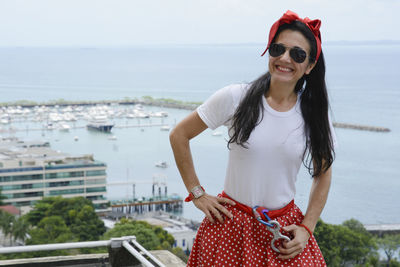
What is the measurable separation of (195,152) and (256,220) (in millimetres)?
26883

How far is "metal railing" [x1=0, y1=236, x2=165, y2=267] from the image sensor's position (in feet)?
3.71

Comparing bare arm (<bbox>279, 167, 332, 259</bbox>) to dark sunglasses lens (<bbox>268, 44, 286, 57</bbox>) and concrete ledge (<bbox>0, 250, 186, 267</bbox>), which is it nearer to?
dark sunglasses lens (<bbox>268, 44, 286, 57</bbox>)

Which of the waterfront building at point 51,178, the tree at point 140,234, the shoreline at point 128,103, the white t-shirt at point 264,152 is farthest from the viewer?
the shoreline at point 128,103

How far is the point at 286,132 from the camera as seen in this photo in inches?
32.0

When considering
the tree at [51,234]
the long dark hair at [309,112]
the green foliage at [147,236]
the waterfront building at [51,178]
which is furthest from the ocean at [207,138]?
the tree at [51,234]

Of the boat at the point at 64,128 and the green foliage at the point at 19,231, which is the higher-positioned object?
the boat at the point at 64,128

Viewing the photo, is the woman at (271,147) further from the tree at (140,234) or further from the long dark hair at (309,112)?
the tree at (140,234)

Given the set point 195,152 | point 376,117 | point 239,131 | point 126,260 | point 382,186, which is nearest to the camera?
point 239,131

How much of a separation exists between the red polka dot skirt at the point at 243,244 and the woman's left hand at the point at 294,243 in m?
0.01

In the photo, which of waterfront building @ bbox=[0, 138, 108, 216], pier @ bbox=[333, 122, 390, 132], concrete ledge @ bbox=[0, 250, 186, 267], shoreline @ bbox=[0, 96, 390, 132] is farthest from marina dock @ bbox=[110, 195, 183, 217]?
concrete ledge @ bbox=[0, 250, 186, 267]

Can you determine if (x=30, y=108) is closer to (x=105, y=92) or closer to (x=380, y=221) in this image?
(x=105, y=92)

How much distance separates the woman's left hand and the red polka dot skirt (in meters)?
0.01

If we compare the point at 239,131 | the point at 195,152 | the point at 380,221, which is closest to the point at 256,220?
the point at 239,131

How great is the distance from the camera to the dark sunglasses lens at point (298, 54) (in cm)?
81
